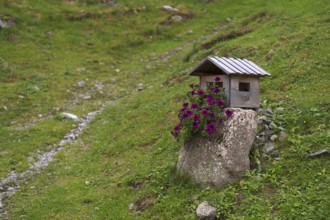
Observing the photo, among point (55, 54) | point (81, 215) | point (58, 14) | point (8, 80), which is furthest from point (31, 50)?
point (81, 215)

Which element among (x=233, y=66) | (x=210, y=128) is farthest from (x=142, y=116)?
(x=210, y=128)

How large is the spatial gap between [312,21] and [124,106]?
37.7ft

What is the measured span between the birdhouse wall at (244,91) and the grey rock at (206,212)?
3183mm

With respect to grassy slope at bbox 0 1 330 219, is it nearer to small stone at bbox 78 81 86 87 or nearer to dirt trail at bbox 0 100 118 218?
dirt trail at bbox 0 100 118 218

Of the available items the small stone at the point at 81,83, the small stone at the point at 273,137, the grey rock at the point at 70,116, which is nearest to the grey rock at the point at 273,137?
the small stone at the point at 273,137

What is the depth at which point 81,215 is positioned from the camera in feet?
37.4

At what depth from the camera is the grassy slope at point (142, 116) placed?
9906 millimetres

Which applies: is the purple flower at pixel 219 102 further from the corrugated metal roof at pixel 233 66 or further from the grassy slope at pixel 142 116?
the grassy slope at pixel 142 116

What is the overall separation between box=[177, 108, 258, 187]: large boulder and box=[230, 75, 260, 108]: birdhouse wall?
32.9 inches

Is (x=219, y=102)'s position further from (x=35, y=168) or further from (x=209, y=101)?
(x=35, y=168)

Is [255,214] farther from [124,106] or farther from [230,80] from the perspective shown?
[124,106]

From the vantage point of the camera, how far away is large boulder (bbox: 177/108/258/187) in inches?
403

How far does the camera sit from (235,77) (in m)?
11.4

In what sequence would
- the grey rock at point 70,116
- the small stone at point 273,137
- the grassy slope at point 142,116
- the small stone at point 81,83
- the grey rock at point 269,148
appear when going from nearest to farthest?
the grassy slope at point 142,116
the grey rock at point 269,148
the small stone at point 273,137
the grey rock at point 70,116
the small stone at point 81,83
